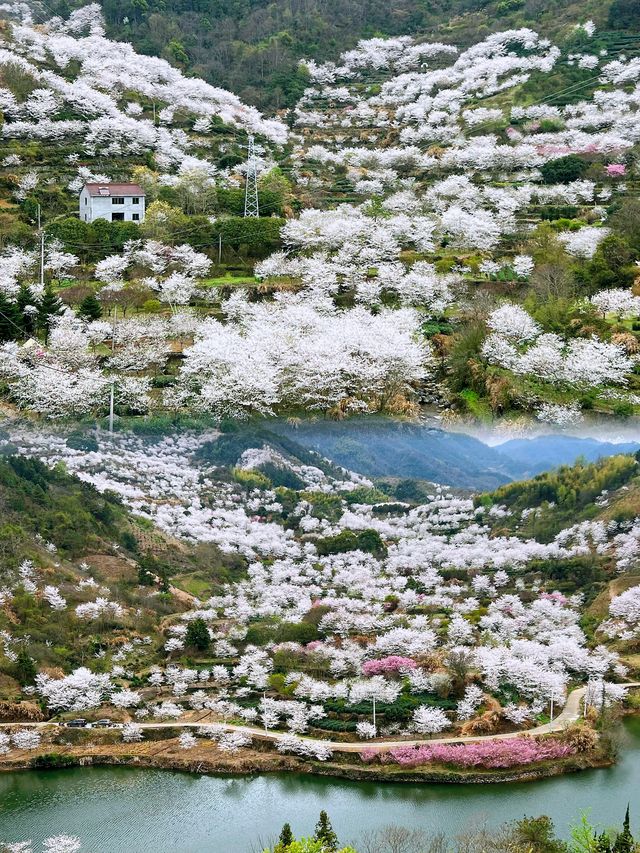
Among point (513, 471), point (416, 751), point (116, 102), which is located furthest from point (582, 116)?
point (416, 751)

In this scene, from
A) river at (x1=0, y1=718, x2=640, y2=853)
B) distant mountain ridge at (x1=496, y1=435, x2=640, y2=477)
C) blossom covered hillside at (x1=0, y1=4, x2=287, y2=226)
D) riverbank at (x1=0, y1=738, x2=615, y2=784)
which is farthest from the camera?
blossom covered hillside at (x1=0, y1=4, x2=287, y2=226)

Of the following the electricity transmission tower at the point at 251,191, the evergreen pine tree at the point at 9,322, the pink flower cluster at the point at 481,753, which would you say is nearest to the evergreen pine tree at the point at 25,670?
the pink flower cluster at the point at 481,753

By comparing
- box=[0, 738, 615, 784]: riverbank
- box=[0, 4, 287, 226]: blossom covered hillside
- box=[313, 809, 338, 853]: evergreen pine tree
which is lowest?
box=[0, 738, 615, 784]: riverbank

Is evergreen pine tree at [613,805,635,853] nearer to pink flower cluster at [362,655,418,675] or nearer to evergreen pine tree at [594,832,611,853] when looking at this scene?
evergreen pine tree at [594,832,611,853]

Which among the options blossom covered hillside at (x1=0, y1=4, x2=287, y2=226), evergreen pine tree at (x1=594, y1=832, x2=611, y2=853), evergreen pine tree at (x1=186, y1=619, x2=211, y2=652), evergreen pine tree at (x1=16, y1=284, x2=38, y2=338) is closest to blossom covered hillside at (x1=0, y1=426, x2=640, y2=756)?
evergreen pine tree at (x1=186, y1=619, x2=211, y2=652)

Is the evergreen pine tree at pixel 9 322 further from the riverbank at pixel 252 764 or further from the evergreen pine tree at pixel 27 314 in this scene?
the riverbank at pixel 252 764

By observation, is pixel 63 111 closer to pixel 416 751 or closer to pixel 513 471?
pixel 513 471
